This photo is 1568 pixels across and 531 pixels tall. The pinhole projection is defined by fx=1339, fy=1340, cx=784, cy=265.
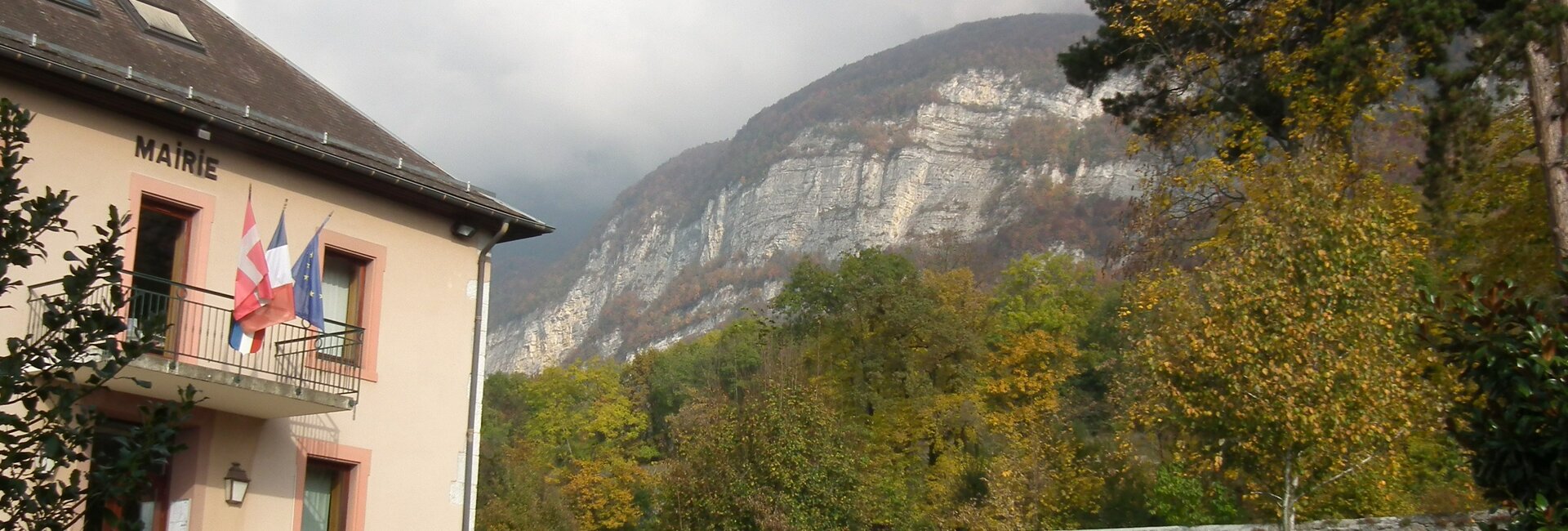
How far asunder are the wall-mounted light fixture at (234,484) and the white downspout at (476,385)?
3086mm

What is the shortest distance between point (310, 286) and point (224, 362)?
1293 mm

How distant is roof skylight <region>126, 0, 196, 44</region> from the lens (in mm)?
16844

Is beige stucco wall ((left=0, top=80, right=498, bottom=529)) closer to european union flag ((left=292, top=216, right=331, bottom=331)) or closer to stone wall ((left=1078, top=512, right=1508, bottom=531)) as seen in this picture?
european union flag ((left=292, top=216, right=331, bottom=331))

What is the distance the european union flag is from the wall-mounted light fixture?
5.95 ft

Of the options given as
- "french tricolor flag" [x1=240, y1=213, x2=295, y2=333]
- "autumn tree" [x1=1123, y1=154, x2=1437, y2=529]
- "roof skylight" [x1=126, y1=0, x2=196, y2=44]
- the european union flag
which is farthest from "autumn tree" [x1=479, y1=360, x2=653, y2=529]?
"french tricolor flag" [x1=240, y1=213, x2=295, y2=333]

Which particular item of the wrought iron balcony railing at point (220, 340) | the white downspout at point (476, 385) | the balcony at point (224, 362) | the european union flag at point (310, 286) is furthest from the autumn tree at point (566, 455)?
the european union flag at point (310, 286)

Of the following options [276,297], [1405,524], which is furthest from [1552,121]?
[276,297]

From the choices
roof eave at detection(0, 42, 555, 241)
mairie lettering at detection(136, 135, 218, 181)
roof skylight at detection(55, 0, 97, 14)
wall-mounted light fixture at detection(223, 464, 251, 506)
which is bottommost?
wall-mounted light fixture at detection(223, 464, 251, 506)

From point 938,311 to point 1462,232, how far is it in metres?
27.7

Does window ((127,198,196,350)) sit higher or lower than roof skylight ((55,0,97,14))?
lower

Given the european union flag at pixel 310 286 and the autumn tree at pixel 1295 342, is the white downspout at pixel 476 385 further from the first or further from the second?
the autumn tree at pixel 1295 342

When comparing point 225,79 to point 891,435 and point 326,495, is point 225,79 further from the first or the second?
point 891,435

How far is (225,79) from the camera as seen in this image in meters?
16.7

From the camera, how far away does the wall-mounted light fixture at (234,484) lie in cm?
1499
